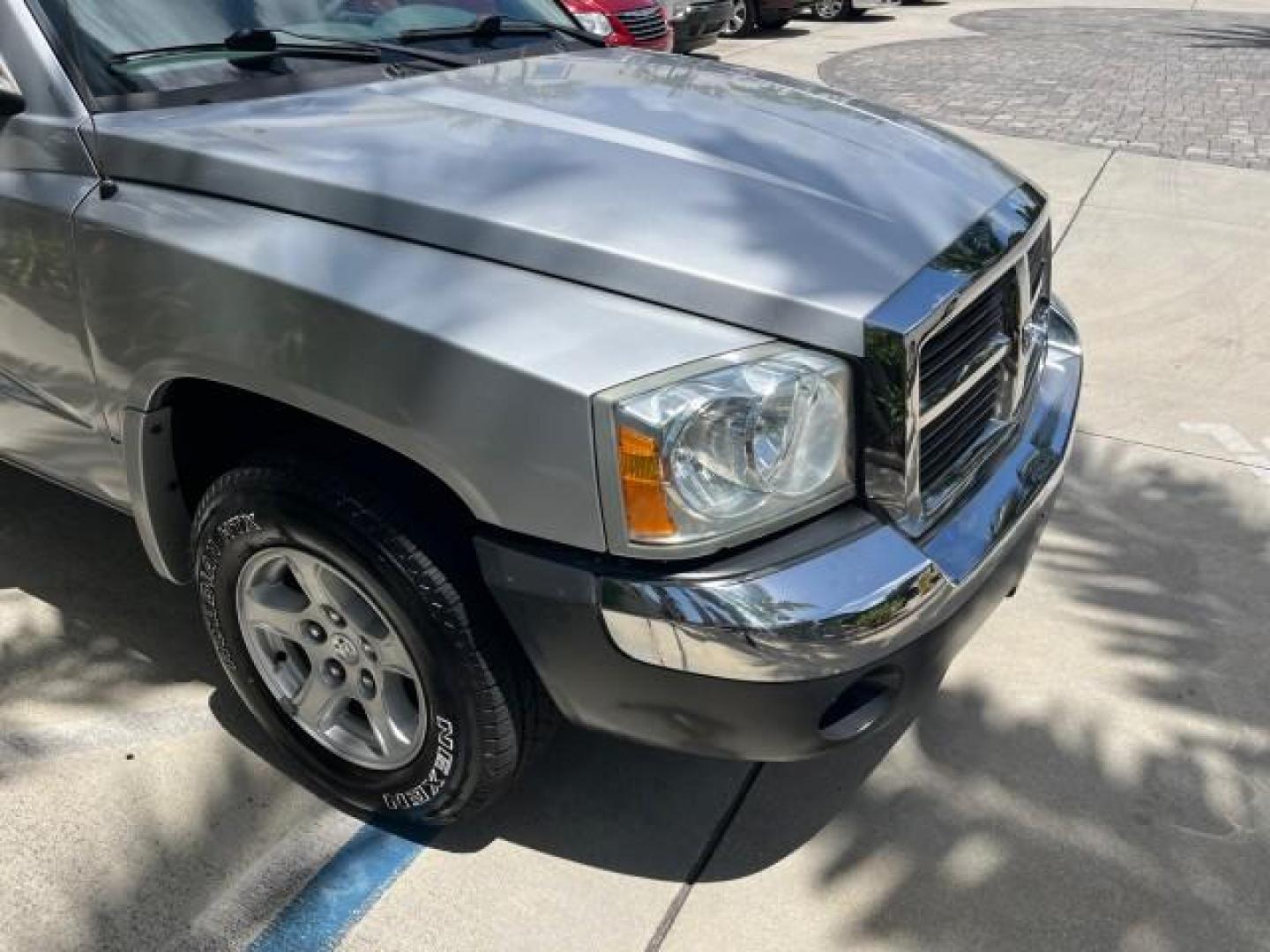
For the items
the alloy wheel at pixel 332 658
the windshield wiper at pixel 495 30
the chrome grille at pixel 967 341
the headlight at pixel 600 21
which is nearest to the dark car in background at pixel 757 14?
the headlight at pixel 600 21

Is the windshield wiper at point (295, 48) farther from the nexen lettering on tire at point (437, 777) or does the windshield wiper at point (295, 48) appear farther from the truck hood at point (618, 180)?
the nexen lettering on tire at point (437, 777)

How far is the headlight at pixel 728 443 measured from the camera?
1.88 meters

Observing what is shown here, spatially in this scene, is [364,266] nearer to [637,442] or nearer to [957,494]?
[637,442]

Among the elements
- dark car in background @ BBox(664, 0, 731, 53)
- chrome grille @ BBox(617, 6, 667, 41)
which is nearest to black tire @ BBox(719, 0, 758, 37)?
dark car in background @ BBox(664, 0, 731, 53)

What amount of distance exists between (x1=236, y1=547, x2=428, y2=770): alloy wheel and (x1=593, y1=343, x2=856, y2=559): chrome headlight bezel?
0.59m

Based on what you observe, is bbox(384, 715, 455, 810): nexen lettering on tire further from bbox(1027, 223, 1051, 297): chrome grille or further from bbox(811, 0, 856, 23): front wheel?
bbox(811, 0, 856, 23): front wheel

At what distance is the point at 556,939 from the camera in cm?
234

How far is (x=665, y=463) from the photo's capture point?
1.89 meters

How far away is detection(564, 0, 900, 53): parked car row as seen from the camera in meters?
9.14

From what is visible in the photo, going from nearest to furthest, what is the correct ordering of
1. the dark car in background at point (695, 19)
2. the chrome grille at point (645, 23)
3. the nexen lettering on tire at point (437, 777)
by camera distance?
the nexen lettering on tire at point (437, 777), the chrome grille at point (645, 23), the dark car in background at point (695, 19)

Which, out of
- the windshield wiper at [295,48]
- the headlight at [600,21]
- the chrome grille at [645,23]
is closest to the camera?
the windshield wiper at [295,48]

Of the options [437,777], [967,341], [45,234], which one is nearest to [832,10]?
[967,341]

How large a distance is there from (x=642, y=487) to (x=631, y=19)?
325 inches

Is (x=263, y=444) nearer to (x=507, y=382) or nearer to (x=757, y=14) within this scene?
(x=507, y=382)
